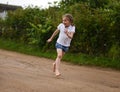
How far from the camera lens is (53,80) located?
32.7 ft

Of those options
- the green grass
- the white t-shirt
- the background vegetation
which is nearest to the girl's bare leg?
the white t-shirt

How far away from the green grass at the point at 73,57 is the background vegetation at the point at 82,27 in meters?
0.29

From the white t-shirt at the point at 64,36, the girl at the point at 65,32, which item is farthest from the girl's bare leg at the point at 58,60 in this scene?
the white t-shirt at the point at 64,36

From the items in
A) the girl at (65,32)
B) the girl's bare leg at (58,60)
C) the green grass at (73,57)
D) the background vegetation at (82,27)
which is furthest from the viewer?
the background vegetation at (82,27)

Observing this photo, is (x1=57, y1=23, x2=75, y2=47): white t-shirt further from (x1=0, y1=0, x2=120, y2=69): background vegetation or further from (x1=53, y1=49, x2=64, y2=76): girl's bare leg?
(x1=0, y1=0, x2=120, y2=69): background vegetation

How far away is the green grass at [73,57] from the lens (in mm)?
16016

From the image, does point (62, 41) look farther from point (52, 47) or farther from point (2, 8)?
point (2, 8)

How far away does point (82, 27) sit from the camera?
1814 centimetres

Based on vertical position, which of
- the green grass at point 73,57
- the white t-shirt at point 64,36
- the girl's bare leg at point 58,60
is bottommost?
the green grass at point 73,57

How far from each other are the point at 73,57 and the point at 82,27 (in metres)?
1.42

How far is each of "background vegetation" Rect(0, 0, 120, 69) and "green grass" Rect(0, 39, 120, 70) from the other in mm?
290

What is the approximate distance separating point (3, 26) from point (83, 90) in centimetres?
1770

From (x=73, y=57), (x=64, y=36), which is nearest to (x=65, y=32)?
(x=64, y=36)

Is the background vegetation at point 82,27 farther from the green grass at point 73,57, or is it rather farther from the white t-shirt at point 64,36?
the white t-shirt at point 64,36
